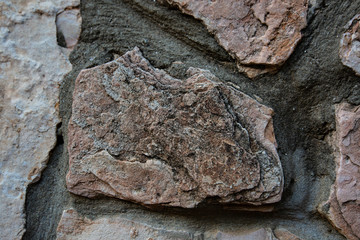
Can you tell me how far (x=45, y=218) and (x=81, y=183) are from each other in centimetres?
13

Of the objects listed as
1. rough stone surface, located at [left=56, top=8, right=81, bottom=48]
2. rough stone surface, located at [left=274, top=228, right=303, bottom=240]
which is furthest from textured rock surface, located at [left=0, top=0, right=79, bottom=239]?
rough stone surface, located at [left=274, top=228, right=303, bottom=240]

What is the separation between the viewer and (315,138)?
71 centimetres

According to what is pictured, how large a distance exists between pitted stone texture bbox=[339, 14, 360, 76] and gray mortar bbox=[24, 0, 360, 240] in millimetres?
12

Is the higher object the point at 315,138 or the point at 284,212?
the point at 315,138

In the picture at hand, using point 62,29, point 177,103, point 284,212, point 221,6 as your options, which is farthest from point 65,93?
point 284,212

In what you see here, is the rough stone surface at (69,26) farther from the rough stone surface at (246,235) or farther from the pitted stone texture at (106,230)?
the rough stone surface at (246,235)

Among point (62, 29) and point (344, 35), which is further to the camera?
point (62, 29)

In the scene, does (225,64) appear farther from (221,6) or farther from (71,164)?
(71,164)

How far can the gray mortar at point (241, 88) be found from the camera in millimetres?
672

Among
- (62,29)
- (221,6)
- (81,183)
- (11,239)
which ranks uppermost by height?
(221,6)

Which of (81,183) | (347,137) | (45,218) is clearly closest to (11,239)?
(45,218)

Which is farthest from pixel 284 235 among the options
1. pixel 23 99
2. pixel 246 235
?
pixel 23 99

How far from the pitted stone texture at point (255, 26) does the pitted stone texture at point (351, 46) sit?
85mm

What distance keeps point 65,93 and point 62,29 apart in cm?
15
